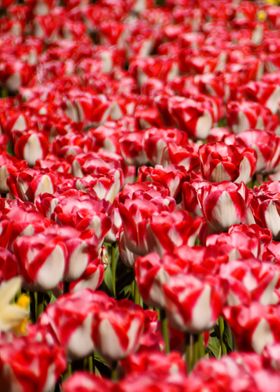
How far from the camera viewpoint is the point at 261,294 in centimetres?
157

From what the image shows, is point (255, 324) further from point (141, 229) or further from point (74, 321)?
point (141, 229)

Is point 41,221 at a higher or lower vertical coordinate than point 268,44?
higher

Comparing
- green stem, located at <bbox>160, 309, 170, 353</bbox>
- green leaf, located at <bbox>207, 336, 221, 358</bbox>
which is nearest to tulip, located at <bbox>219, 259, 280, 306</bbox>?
green stem, located at <bbox>160, 309, 170, 353</bbox>

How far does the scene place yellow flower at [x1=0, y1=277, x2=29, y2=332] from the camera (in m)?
1.54

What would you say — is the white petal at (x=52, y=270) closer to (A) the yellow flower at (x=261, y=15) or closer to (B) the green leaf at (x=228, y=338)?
(B) the green leaf at (x=228, y=338)

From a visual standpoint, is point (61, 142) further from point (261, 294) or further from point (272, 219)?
point (261, 294)

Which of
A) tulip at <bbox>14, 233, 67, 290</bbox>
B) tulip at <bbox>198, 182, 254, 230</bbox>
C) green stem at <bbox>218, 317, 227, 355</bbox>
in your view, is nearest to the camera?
tulip at <bbox>14, 233, 67, 290</bbox>

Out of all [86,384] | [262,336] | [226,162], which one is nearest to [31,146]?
[226,162]

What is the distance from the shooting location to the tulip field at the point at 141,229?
139cm

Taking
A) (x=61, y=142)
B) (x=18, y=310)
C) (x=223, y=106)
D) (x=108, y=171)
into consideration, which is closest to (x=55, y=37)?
(x=223, y=106)

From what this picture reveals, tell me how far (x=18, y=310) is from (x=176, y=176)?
924mm

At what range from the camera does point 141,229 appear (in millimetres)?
1869

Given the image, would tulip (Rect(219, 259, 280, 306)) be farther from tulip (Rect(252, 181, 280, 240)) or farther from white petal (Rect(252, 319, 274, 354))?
tulip (Rect(252, 181, 280, 240))

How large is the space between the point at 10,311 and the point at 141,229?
0.42m
